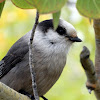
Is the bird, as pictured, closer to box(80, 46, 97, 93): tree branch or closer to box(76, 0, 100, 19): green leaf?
box(80, 46, 97, 93): tree branch

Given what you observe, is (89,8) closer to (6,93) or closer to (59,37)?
(6,93)

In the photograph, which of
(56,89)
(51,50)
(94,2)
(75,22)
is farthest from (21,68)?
(75,22)

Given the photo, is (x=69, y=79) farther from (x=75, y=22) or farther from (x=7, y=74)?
(x=7, y=74)

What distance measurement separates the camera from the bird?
3.02 m

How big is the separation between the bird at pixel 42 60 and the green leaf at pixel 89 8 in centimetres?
166

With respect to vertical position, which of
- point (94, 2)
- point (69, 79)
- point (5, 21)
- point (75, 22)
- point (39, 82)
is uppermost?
point (94, 2)

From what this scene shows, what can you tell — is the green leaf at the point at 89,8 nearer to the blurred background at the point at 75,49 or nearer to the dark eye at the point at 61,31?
the dark eye at the point at 61,31

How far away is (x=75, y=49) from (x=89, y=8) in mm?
4488

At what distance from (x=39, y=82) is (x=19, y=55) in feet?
1.36

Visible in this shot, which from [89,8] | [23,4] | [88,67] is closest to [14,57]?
[88,67]

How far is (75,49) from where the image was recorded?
5891 millimetres

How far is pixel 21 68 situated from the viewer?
120 inches

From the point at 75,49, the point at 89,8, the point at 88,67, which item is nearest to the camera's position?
the point at 89,8

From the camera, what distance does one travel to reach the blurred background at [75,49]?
5.86 metres
